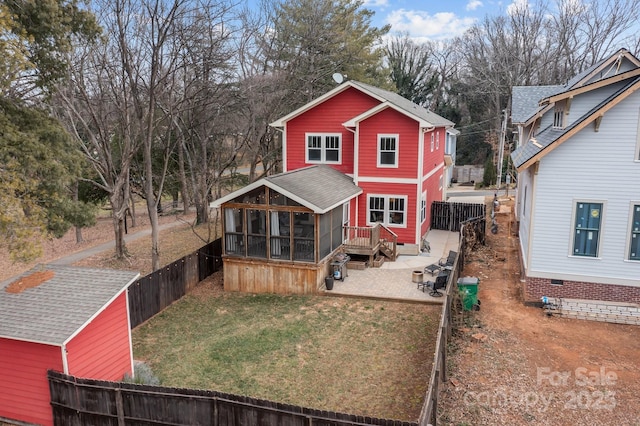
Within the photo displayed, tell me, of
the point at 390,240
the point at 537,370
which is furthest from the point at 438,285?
the point at 390,240

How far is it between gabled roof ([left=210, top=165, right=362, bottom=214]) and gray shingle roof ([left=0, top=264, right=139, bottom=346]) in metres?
6.79

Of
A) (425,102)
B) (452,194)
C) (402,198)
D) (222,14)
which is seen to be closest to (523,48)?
(425,102)

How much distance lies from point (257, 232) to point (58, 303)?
27.7 feet

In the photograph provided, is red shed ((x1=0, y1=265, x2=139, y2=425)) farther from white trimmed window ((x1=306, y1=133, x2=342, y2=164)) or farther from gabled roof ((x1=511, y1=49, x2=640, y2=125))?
gabled roof ((x1=511, y1=49, x2=640, y2=125))

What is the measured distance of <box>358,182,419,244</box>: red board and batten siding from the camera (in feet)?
72.0

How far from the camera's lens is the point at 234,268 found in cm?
1808

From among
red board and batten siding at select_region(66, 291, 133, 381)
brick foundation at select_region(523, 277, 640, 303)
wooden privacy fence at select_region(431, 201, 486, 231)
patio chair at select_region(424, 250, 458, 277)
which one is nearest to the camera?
red board and batten siding at select_region(66, 291, 133, 381)

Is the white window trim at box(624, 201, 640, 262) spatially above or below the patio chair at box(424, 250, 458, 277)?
above

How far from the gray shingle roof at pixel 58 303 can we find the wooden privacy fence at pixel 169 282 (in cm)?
388

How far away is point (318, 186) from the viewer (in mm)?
19062

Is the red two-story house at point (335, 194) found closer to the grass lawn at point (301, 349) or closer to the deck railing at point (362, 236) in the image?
the deck railing at point (362, 236)

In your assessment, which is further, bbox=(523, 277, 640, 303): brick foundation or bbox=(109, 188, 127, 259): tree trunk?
bbox=(109, 188, 127, 259): tree trunk

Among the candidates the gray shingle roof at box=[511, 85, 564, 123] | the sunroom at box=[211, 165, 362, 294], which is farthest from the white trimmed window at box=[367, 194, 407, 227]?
the gray shingle roof at box=[511, 85, 564, 123]

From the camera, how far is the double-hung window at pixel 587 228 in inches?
560
